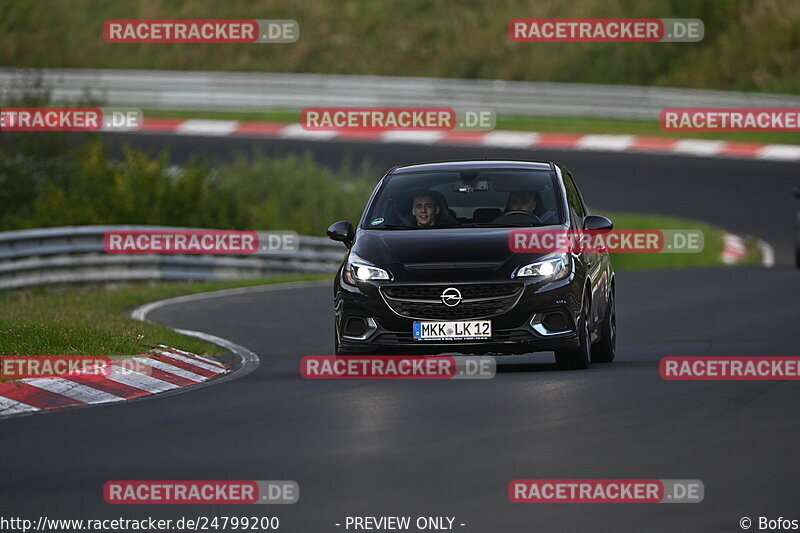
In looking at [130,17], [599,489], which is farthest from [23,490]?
[130,17]

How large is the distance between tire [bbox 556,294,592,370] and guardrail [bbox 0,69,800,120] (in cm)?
2865

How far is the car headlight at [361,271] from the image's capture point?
543 inches

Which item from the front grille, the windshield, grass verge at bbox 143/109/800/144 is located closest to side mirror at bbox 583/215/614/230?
the windshield

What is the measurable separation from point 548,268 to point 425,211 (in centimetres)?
133

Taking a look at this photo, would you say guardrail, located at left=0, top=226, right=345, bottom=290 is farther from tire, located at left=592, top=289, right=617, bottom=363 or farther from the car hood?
the car hood

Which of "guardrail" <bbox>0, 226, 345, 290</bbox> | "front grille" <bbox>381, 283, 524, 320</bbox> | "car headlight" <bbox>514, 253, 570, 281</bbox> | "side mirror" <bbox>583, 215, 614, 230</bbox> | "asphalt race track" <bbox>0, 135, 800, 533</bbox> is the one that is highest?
"guardrail" <bbox>0, 226, 345, 290</bbox>

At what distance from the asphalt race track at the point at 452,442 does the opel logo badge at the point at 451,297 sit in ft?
1.93

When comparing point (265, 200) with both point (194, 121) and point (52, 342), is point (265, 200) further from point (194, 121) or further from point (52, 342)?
point (52, 342)

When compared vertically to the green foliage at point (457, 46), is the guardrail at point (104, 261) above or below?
below

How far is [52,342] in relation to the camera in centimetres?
1513

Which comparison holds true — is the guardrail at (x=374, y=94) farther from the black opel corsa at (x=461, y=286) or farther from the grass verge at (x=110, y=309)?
the black opel corsa at (x=461, y=286)

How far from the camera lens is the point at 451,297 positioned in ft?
44.5

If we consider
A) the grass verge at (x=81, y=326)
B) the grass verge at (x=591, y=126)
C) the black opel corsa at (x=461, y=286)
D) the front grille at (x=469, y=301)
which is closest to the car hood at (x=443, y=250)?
the black opel corsa at (x=461, y=286)

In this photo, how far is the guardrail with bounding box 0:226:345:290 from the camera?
26.0 m
